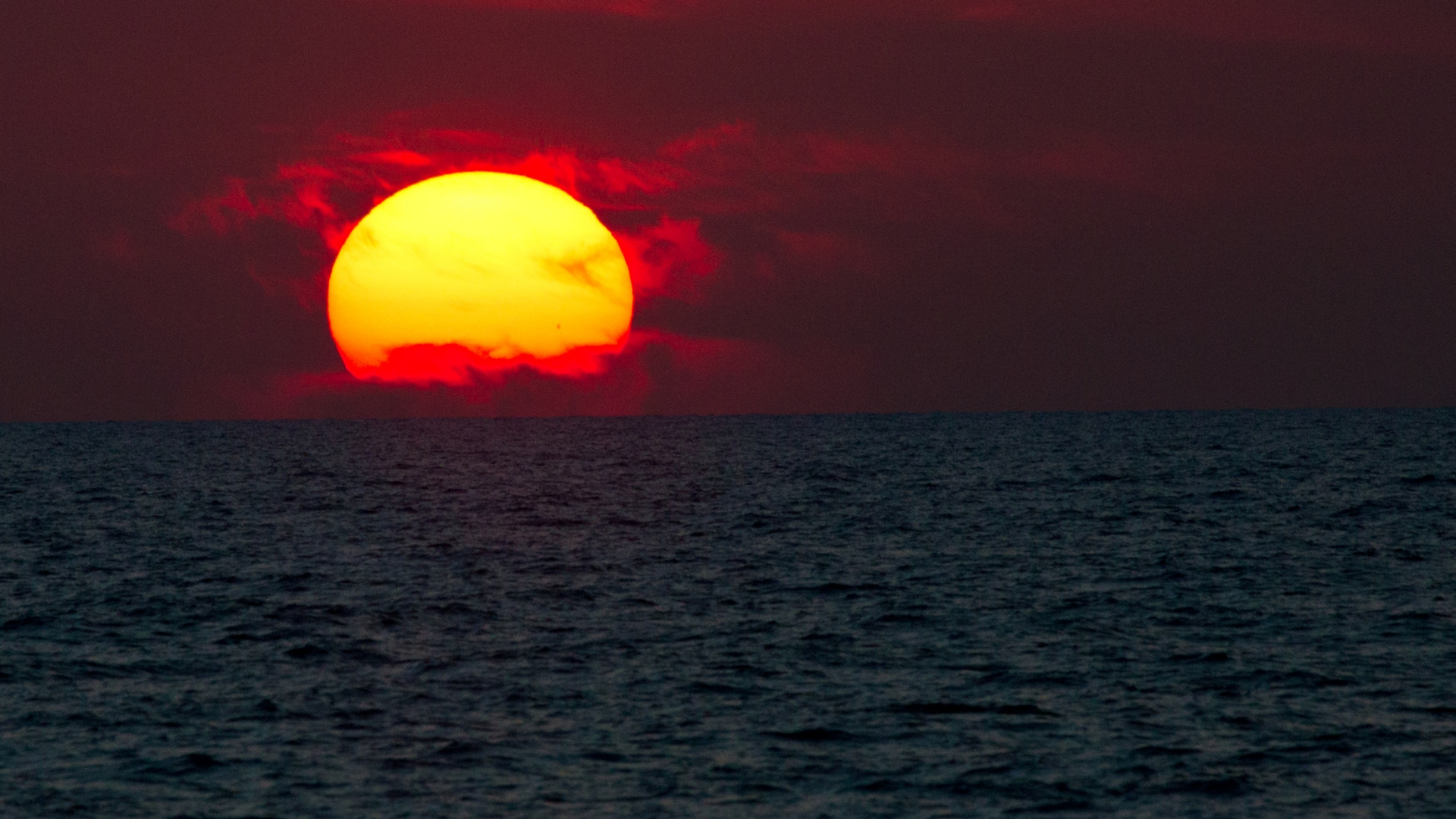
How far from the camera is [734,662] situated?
95.1ft

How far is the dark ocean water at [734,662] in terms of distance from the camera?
2055 cm

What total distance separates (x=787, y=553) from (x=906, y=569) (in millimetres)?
5281

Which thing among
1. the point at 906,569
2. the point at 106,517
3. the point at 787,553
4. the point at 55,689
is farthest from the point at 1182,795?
the point at 106,517

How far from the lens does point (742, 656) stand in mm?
29547

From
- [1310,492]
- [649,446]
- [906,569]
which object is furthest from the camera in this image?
[649,446]

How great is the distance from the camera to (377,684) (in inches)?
1068

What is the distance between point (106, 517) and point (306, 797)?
48.7 metres

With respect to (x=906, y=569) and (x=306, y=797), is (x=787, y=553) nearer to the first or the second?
(x=906, y=569)

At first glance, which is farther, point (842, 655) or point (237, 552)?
point (237, 552)

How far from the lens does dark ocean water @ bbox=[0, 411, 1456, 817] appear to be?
20547 millimetres

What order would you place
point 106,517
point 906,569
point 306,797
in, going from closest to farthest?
A: 1. point 306,797
2. point 906,569
3. point 106,517

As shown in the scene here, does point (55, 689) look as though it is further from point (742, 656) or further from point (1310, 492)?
point (1310, 492)

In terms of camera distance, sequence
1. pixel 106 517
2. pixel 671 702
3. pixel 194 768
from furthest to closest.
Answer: pixel 106 517 < pixel 671 702 < pixel 194 768

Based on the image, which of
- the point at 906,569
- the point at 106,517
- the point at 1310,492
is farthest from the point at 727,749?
the point at 1310,492
